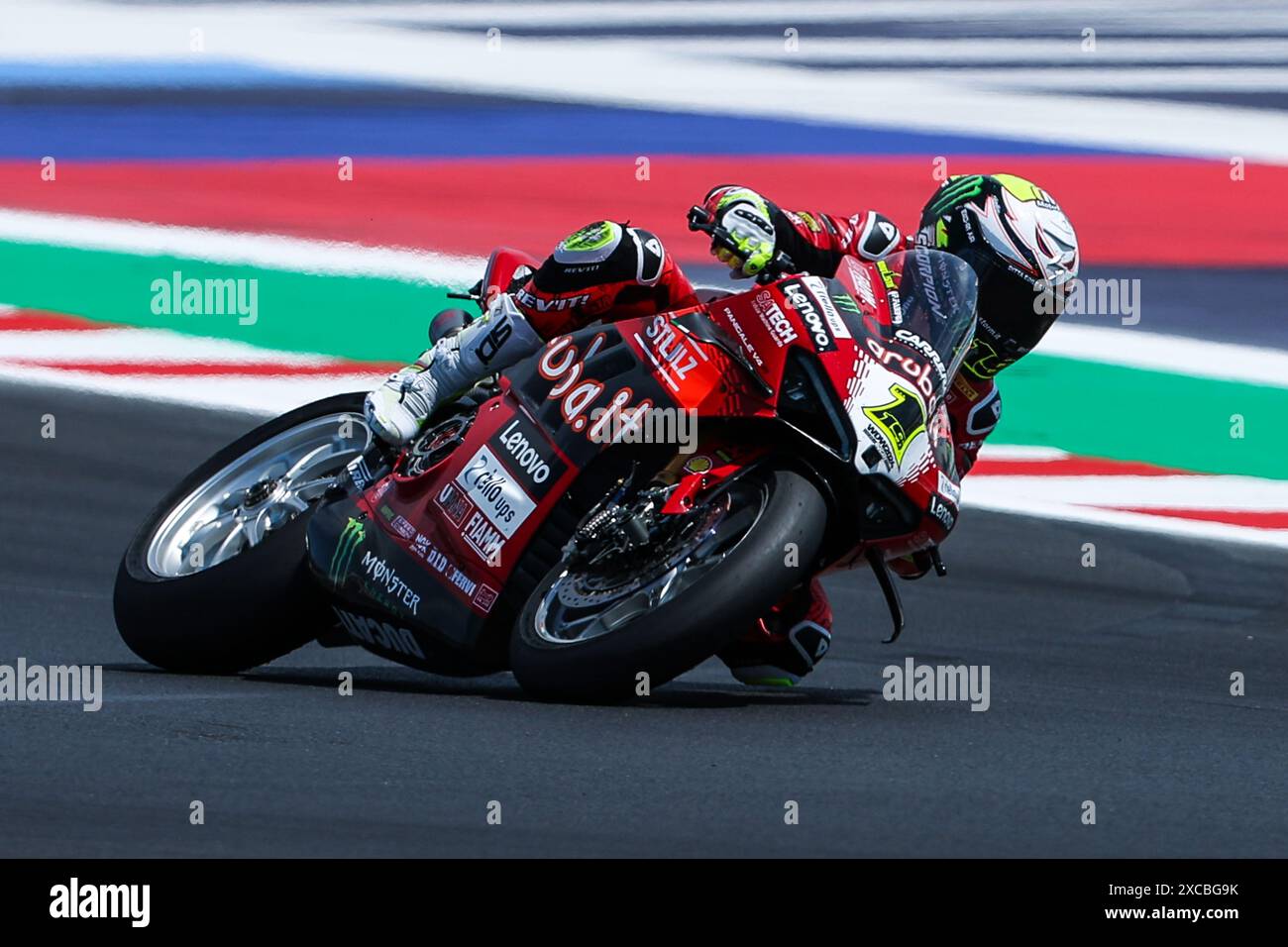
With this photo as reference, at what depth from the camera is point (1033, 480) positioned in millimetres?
10219

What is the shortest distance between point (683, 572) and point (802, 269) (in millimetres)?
998

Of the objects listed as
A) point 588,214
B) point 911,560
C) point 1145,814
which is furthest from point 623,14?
point 1145,814

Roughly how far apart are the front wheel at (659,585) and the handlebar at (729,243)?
0.64 metres

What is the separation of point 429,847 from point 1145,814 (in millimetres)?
1471

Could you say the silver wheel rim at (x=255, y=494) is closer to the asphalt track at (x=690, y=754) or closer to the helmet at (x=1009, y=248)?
the asphalt track at (x=690, y=754)

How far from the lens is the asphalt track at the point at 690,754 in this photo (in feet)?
14.1

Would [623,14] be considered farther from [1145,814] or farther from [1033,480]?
[1145,814]

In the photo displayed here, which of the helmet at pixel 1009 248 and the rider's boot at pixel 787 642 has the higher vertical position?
the helmet at pixel 1009 248

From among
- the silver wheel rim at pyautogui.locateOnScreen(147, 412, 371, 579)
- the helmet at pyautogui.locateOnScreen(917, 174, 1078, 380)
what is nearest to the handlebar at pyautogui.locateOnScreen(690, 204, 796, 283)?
the helmet at pyautogui.locateOnScreen(917, 174, 1078, 380)

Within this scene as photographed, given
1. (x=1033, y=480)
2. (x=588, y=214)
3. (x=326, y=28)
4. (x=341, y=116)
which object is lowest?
(x=1033, y=480)

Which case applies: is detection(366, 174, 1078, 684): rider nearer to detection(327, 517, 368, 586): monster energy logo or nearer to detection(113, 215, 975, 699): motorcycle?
detection(113, 215, 975, 699): motorcycle

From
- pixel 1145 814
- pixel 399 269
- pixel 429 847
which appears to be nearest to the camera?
pixel 429 847

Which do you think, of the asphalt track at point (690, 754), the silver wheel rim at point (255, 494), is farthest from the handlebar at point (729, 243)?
the silver wheel rim at point (255, 494)

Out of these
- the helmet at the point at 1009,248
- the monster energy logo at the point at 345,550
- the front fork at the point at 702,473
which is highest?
the helmet at the point at 1009,248
